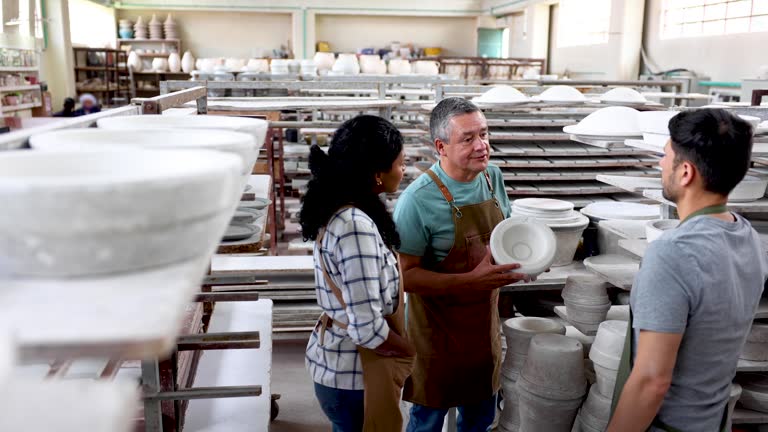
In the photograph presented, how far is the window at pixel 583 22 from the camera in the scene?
11328mm

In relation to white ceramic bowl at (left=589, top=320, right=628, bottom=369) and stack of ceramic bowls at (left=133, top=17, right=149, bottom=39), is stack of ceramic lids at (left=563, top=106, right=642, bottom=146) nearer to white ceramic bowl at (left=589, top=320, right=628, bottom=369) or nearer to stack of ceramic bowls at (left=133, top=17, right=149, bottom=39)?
white ceramic bowl at (left=589, top=320, right=628, bottom=369)

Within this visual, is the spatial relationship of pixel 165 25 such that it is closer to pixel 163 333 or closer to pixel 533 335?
pixel 533 335

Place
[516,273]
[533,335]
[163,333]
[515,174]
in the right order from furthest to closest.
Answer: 1. [515,174]
2. [533,335]
3. [516,273]
4. [163,333]

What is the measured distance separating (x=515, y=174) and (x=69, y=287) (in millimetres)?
3385

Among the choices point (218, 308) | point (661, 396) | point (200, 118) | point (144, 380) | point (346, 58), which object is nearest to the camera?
point (200, 118)

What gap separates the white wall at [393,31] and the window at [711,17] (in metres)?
6.99

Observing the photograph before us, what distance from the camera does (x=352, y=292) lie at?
1.77 meters

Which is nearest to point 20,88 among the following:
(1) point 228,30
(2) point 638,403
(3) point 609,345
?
(1) point 228,30

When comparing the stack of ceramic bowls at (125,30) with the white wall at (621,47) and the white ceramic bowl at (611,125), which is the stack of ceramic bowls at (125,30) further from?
the white ceramic bowl at (611,125)

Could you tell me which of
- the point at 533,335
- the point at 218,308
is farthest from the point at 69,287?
the point at 218,308

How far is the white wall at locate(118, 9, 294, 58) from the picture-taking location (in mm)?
15062

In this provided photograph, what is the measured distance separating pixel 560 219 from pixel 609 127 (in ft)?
1.83

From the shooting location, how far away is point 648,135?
87.9 inches

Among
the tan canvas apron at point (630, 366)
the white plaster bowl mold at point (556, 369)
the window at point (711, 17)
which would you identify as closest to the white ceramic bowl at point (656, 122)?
the tan canvas apron at point (630, 366)
